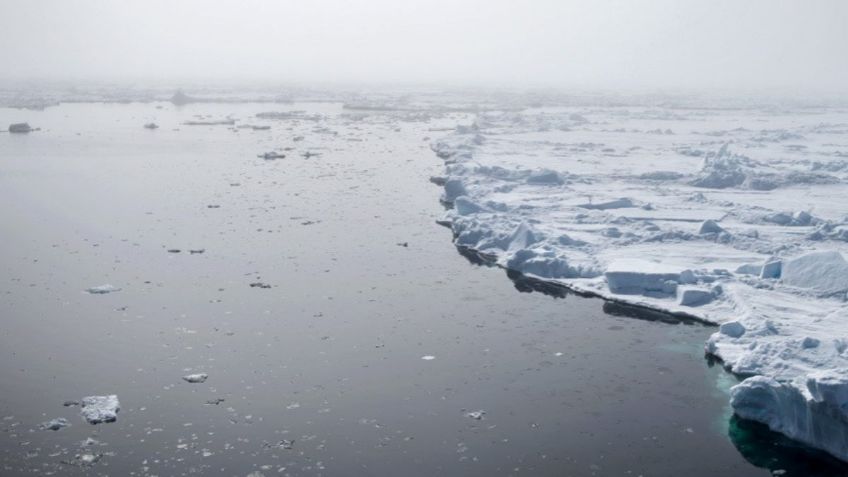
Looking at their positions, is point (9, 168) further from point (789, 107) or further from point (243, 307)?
point (789, 107)

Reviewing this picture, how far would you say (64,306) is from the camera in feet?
34.2

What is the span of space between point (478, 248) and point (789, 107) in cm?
4526

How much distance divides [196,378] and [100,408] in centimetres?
109

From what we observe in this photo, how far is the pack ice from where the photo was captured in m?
8.36

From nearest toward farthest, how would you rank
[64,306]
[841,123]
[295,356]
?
1. [295,356]
2. [64,306]
3. [841,123]

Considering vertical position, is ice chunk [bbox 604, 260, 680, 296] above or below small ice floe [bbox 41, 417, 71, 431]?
above

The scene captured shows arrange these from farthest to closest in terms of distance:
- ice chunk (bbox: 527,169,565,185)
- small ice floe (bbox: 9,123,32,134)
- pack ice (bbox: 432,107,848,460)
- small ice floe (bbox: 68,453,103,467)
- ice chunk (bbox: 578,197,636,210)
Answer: small ice floe (bbox: 9,123,32,134) → ice chunk (bbox: 527,169,565,185) → ice chunk (bbox: 578,197,636,210) → pack ice (bbox: 432,107,848,460) → small ice floe (bbox: 68,453,103,467)

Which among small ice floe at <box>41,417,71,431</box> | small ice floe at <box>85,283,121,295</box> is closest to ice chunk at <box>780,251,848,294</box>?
small ice floe at <box>41,417,71,431</box>

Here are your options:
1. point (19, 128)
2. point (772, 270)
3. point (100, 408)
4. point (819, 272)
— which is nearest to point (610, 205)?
point (772, 270)

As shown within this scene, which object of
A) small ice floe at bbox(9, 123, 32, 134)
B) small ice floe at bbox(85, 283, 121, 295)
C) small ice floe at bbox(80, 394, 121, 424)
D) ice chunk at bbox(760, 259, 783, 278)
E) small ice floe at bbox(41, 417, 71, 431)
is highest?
ice chunk at bbox(760, 259, 783, 278)

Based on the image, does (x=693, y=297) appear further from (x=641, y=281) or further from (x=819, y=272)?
(x=819, y=272)

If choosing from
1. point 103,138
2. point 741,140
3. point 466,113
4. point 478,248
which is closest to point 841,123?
point 741,140

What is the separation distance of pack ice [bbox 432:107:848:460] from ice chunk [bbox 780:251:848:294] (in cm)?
2

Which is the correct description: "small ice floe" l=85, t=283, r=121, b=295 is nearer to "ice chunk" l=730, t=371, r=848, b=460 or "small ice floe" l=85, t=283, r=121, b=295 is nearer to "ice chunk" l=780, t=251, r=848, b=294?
"ice chunk" l=730, t=371, r=848, b=460
